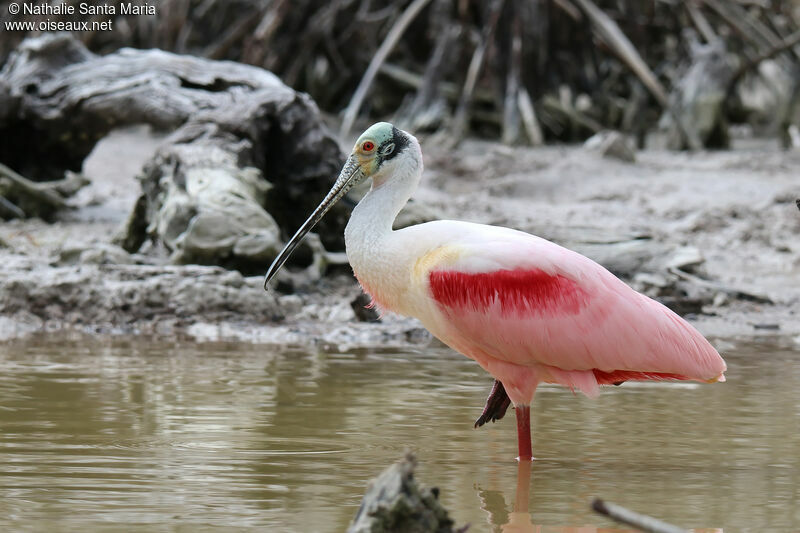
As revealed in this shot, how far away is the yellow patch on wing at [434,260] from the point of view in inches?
184

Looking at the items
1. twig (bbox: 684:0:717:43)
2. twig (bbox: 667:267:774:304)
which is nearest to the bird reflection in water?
twig (bbox: 667:267:774:304)

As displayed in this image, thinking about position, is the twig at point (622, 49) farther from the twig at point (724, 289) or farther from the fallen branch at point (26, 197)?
the fallen branch at point (26, 197)

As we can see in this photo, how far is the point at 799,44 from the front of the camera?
14.2 meters

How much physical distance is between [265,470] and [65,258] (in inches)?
173

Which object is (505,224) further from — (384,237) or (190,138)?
(384,237)

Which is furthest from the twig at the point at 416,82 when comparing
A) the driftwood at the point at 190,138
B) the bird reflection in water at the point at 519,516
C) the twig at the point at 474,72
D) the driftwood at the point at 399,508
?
the driftwood at the point at 399,508

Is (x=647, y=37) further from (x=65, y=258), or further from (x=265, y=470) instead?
(x=265, y=470)

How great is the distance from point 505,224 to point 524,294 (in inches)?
201

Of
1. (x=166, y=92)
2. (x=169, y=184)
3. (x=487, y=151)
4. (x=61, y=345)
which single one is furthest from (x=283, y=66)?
(x=61, y=345)

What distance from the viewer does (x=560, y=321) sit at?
15.6 feet

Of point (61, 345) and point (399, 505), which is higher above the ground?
point (399, 505)

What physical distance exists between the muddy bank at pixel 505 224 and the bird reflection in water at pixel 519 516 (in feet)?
10.8

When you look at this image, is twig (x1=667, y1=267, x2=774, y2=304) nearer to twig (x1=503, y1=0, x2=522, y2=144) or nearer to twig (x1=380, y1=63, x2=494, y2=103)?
twig (x1=503, y1=0, x2=522, y2=144)

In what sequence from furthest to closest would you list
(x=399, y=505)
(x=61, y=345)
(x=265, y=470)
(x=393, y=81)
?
(x=393, y=81), (x=61, y=345), (x=265, y=470), (x=399, y=505)
